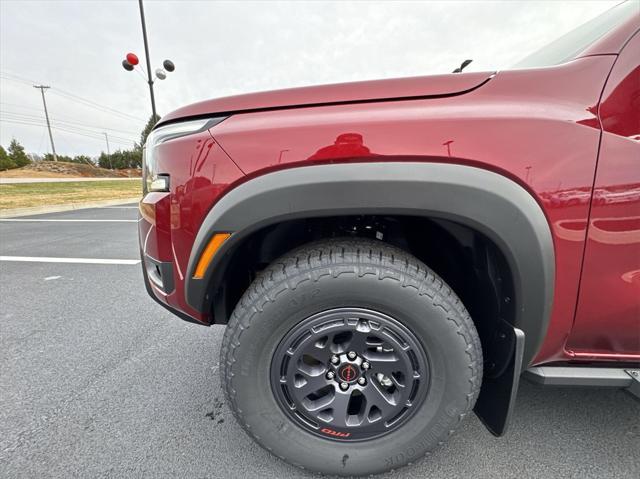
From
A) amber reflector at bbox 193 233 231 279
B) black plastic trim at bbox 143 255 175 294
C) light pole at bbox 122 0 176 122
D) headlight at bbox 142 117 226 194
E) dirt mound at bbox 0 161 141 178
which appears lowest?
black plastic trim at bbox 143 255 175 294

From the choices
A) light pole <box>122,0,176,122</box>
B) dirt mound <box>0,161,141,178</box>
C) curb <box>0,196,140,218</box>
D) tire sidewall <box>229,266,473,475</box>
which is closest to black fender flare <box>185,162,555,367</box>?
tire sidewall <box>229,266,473,475</box>

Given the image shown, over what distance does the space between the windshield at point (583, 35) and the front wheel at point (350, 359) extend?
1030mm

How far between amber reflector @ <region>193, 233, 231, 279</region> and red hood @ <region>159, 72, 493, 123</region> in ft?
1.51

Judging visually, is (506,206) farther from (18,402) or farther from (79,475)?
(18,402)

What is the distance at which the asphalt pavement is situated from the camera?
1.31m

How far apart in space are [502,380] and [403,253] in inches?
23.5

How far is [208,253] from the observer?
3.78ft

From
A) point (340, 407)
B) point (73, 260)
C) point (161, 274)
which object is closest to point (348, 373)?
point (340, 407)

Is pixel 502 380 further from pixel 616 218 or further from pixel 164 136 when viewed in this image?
pixel 164 136

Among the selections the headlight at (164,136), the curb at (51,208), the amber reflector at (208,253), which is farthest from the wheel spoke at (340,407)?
the curb at (51,208)

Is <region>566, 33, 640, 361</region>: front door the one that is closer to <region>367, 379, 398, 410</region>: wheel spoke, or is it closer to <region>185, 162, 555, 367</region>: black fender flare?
<region>185, 162, 555, 367</region>: black fender flare

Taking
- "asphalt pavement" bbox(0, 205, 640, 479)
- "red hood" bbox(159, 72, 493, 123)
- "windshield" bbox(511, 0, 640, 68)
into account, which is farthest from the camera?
"asphalt pavement" bbox(0, 205, 640, 479)

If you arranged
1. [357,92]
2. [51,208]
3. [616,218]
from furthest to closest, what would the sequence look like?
1. [51,208]
2. [357,92]
3. [616,218]

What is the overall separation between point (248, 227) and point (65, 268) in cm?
387
